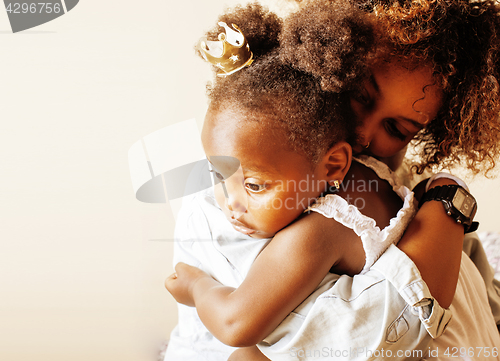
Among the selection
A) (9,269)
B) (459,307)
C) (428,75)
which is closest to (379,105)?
(428,75)

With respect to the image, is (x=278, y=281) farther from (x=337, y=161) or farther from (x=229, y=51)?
(x=229, y=51)

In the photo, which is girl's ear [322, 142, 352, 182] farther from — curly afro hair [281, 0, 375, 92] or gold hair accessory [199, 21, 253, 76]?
gold hair accessory [199, 21, 253, 76]

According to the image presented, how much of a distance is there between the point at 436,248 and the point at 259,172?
12.9 inches

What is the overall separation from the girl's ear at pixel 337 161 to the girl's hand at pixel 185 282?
1.02 ft

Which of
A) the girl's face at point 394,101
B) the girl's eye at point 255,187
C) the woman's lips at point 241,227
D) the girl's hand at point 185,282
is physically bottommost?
the girl's hand at point 185,282

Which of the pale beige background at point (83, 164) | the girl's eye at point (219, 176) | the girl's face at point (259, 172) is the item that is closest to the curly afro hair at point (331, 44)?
the girl's face at point (259, 172)

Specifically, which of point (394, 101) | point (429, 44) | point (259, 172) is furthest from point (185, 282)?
point (429, 44)

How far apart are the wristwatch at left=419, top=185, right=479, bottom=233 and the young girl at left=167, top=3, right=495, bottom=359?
0.13 meters

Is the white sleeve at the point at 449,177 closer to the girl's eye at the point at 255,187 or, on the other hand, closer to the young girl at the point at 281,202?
the young girl at the point at 281,202

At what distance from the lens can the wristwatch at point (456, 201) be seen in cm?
75

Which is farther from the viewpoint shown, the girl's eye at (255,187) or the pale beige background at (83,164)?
the pale beige background at (83,164)

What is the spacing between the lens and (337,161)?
703mm

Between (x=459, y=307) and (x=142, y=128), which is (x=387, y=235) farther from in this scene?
(x=142, y=128)

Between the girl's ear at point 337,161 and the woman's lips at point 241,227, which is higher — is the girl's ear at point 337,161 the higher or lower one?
the higher one
